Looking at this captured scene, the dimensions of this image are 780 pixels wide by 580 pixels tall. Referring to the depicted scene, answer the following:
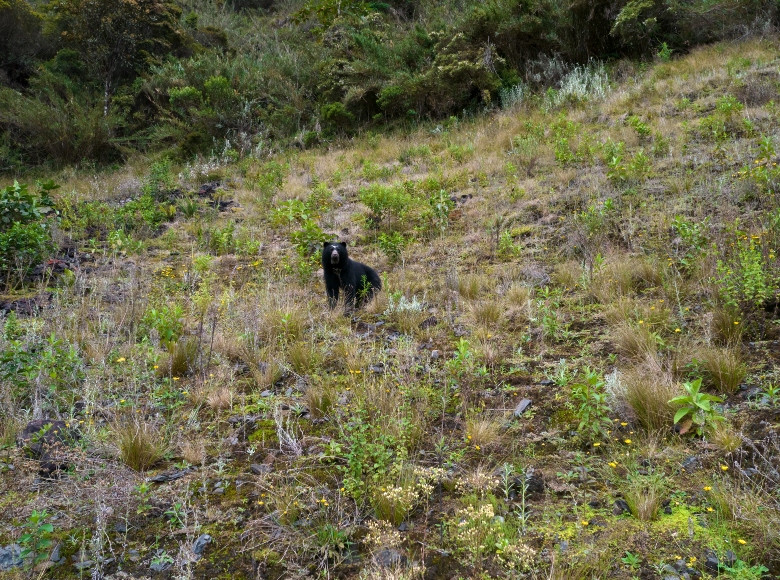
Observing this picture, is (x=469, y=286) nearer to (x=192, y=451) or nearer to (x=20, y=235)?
(x=192, y=451)

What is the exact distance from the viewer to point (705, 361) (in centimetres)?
315

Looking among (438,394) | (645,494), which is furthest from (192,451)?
(645,494)

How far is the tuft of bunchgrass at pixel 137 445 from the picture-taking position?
114 inches

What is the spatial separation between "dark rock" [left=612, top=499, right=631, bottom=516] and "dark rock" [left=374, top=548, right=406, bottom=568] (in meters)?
1.02

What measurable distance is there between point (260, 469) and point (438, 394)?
1278mm

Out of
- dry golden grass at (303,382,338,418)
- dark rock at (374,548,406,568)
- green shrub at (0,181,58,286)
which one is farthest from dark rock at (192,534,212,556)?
green shrub at (0,181,58,286)

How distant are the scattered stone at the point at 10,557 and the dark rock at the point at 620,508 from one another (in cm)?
266

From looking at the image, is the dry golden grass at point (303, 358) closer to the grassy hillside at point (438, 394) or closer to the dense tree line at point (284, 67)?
→ the grassy hillside at point (438, 394)

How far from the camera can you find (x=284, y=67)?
1606 centimetres

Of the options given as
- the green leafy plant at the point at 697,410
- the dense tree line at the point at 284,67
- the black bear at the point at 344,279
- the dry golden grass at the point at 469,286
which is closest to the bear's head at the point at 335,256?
the black bear at the point at 344,279

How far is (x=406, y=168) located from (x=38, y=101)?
10.5 meters

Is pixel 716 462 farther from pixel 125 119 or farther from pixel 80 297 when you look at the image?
pixel 125 119

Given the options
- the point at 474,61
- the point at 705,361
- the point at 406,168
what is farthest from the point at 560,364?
the point at 474,61

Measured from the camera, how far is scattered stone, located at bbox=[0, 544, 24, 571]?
7.22 feet
